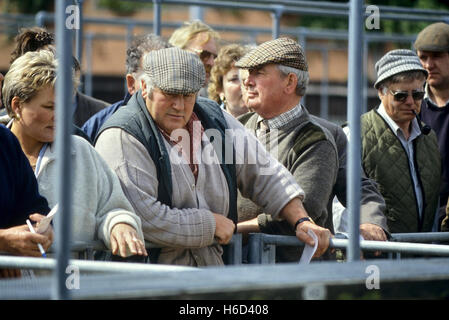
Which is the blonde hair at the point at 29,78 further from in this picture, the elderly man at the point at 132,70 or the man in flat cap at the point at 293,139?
the elderly man at the point at 132,70

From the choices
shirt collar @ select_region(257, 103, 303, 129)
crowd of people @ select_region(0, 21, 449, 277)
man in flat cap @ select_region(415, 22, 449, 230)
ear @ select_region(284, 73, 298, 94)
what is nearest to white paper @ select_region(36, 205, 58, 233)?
crowd of people @ select_region(0, 21, 449, 277)

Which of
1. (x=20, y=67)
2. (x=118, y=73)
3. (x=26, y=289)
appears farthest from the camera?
(x=118, y=73)

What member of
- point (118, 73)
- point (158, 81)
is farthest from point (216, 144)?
point (118, 73)

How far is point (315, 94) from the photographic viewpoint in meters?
17.2

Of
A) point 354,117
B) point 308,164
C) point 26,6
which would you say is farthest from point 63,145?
point 26,6

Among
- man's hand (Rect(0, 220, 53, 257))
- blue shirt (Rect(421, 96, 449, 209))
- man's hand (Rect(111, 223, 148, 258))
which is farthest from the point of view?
blue shirt (Rect(421, 96, 449, 209))

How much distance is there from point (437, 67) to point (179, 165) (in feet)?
8.48

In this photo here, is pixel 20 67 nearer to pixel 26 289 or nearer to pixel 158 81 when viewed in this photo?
pixel 158 81

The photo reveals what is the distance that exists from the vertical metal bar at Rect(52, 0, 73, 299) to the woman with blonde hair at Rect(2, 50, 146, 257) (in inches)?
42.6

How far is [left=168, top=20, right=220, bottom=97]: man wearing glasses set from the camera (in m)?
5.57

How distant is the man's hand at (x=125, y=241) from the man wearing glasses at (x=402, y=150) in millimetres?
1822

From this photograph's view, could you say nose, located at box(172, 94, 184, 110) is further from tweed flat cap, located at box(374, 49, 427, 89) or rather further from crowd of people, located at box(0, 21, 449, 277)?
tweed flat cap, located at box(374, 49, 427, 89)

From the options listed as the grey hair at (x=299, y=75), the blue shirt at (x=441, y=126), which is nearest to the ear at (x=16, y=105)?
the grey hair at (x=299, y=75)
